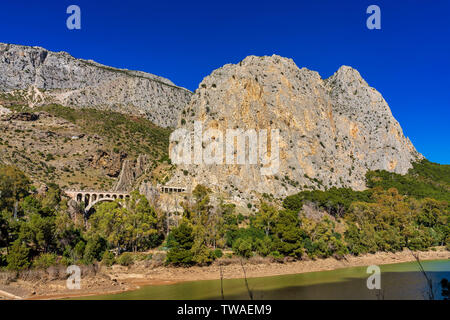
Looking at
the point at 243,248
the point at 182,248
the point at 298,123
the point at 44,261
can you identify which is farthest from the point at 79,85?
the point at 243,248

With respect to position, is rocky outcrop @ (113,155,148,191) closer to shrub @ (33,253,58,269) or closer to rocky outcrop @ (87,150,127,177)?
rocky outcrop @ (87,150,127,177)

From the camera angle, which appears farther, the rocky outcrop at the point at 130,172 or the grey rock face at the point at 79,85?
the grey rock face at the point at 79,85

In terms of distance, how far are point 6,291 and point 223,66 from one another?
272 ft

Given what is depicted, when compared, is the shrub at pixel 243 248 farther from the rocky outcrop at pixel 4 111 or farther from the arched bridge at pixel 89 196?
the rocky outcrop at pixel 4 111

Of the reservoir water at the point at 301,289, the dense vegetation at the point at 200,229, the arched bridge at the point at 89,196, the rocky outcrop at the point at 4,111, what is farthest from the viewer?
the rocky outcrop at the point at 4,111

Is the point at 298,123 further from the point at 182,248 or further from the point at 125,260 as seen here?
the point at 125,260

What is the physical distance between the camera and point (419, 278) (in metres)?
38.7

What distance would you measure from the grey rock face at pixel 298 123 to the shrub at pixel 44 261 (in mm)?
40666

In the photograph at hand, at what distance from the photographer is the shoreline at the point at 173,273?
32.9 metres

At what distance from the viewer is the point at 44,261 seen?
37219 millimetres

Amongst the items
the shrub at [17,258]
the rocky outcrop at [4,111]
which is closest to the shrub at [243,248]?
the shrub at [17,258]

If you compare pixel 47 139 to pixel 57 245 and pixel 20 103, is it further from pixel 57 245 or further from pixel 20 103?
pixel 57 245

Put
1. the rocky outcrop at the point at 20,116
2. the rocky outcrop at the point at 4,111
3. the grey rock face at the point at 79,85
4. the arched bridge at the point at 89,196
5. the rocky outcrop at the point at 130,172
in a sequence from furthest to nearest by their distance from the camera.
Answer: the grey rock face at the point at 79,85
the rocky outcrop at the point at 4,111
the rocky outcrop at the point at 20,116
the rocky outcrop at the point at 130,172
the arched bridge at the point at 89,196
